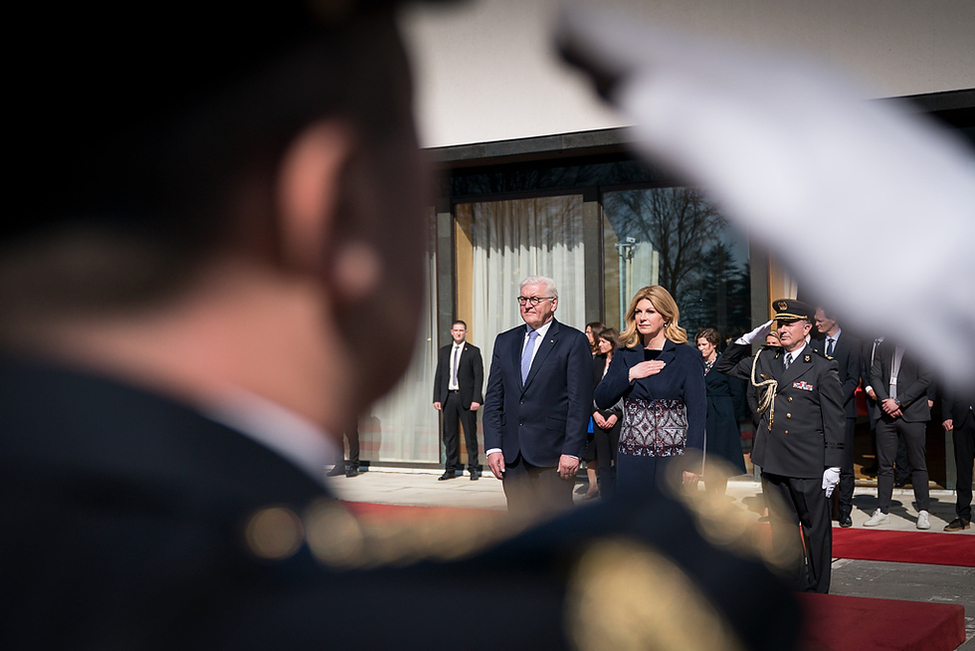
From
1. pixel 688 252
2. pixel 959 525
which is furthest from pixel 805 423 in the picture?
pixel 688 252

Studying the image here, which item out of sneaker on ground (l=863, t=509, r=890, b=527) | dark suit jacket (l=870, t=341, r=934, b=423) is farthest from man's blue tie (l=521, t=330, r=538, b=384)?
sneaker on ground (l=863, t=509, r=890, b=527)

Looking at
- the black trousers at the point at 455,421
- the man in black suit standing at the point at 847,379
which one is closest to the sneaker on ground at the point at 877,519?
the man in black suit standing at the point at 847,379

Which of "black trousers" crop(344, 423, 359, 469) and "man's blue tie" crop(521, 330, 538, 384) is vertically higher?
"black trousers" crop(344, 423, 359, 469)

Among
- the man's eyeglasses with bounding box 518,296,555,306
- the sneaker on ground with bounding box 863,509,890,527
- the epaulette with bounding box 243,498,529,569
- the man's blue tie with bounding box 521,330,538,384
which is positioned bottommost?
the sneaker on ground with bounding box 863,509,890,527

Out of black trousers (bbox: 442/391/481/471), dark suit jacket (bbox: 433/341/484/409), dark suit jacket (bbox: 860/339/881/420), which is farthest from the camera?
black trousers (bbox: 442/391/481/471)

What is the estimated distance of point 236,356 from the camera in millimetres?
429

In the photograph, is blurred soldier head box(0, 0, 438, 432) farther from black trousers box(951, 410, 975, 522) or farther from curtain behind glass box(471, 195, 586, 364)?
curtain behind glass box(471, 195, 586, 364)

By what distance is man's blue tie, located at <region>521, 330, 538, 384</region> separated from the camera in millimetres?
5413

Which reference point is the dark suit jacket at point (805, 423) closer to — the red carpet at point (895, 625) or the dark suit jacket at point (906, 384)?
the red carpet at point (895, 625)

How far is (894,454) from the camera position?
A: 24.6ft

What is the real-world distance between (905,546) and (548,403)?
124 inches

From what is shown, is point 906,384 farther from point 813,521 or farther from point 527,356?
point 527,356

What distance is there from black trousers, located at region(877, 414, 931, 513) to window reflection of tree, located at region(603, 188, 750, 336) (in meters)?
2.23

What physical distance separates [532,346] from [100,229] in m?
5.09
